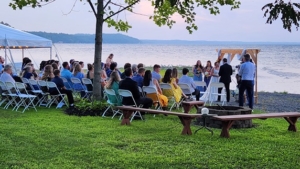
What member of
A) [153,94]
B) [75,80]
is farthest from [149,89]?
[75,80]

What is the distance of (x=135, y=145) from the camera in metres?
7.52

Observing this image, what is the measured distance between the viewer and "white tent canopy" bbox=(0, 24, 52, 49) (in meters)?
16.0

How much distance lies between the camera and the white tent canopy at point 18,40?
16.0 m

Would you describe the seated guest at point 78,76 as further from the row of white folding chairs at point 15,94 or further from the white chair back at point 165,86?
the white chair back at point 165,86

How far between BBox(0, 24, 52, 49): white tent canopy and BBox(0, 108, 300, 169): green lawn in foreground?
6447 millimetres

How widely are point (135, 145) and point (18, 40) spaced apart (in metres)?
10.5

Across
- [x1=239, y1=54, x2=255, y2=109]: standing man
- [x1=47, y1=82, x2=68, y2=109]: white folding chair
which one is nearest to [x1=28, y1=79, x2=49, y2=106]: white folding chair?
[x1=47, y1=82, x2=68, y2=109]: white folding chair

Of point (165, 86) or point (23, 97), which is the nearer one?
point (23, 97)

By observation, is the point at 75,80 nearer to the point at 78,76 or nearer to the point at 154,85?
the point at 78,76

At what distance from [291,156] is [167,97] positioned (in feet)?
19.0

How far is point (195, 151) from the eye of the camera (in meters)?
7.14

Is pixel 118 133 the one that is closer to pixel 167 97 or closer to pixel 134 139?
pixel 134 139

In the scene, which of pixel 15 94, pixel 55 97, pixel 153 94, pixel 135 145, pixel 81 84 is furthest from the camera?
pixel 81 84

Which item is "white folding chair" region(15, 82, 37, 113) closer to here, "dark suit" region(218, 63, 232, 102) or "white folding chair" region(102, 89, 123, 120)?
"white folding chair" region(102, 89, 123, 120)
